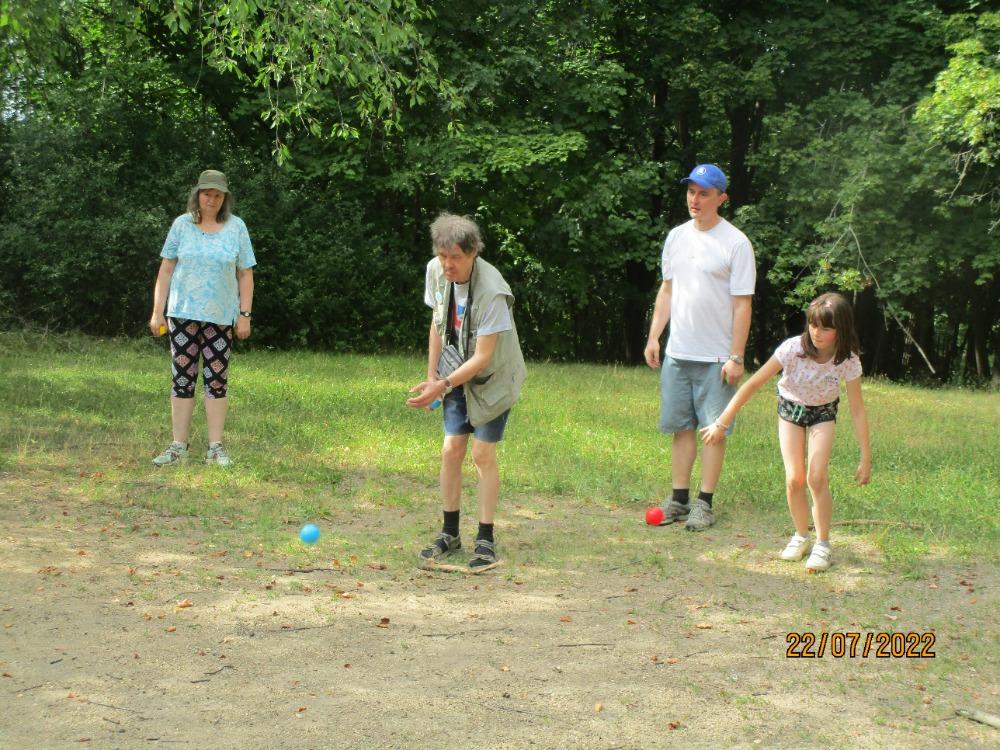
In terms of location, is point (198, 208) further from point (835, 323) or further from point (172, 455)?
point (835, 323)

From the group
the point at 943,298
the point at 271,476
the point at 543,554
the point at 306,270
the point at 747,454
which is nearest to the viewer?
the point at 543,554

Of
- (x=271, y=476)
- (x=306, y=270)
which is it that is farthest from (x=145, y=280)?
(x=271, y=476)

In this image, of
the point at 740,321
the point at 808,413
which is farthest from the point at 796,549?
the point at 740,321

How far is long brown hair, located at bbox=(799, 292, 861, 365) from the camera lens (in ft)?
17.8

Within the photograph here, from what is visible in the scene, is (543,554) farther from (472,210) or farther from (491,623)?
(472,210)

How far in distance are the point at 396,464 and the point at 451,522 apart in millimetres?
2597

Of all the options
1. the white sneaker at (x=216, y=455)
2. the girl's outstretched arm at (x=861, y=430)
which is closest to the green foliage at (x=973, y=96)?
the girl's outstretched arm at (x=861, y=430)

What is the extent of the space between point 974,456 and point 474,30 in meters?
13.1

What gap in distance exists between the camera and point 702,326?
21.7 feet

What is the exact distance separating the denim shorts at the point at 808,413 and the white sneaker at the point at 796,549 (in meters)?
0.71

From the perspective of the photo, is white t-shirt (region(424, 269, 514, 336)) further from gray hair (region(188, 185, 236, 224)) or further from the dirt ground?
gray hair (region(188, 185, 236, 224))

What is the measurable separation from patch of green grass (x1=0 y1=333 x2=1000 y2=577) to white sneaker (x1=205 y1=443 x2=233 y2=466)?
0.52ft

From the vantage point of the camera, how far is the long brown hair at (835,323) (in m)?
5.42

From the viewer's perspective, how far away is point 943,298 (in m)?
24.2
